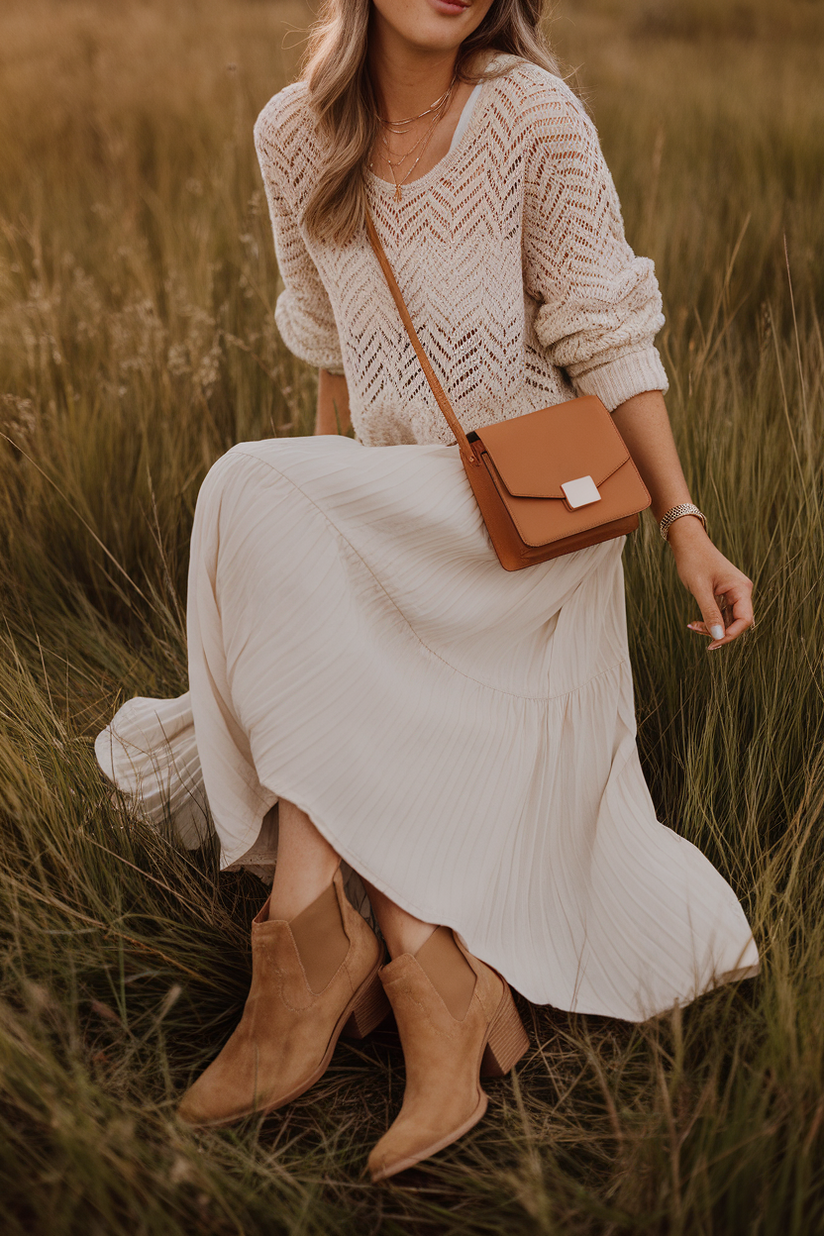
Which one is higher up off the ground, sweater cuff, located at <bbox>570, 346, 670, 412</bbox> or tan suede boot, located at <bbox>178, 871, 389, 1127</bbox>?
sweater cuff, located at <bbox>570, 346, 670, 412</bbox>

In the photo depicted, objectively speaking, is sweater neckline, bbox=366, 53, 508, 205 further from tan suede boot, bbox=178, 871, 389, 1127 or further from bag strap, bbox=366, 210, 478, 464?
tan suede boot, bbox=178, 871, 389, 1127

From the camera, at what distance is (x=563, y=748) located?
1.48m

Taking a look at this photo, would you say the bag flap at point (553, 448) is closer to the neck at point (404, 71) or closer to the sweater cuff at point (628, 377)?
the sweater cuff at point (628, 377)

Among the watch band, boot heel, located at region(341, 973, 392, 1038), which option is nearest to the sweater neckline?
the watch band

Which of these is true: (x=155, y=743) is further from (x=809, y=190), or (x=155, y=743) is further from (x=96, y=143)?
(x=96, y=143)

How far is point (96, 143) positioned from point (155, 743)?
423 cm

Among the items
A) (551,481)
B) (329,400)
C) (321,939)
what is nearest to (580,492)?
(551,481)

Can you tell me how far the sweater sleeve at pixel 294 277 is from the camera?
165 cm

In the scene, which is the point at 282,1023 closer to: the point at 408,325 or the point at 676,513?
the point at 676,513

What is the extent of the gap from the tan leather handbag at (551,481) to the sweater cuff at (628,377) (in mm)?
130

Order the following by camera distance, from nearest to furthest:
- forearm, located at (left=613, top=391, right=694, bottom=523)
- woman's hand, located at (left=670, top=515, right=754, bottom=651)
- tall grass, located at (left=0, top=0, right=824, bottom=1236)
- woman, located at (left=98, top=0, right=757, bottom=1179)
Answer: tall grass, located at (left=0, top=0, right=824, bottom=1236)
woman, located at (left=98, top=0, right=757, bottom=1179)
woman's hand, located at (left=670, top=515, right=754, bottom=651)
forearm, located at (left=613, top=391, right=694, bottom=523)

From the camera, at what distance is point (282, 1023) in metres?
1.21

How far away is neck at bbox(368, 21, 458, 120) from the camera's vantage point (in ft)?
4.89

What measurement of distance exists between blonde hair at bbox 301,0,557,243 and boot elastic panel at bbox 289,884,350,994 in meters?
1.07
